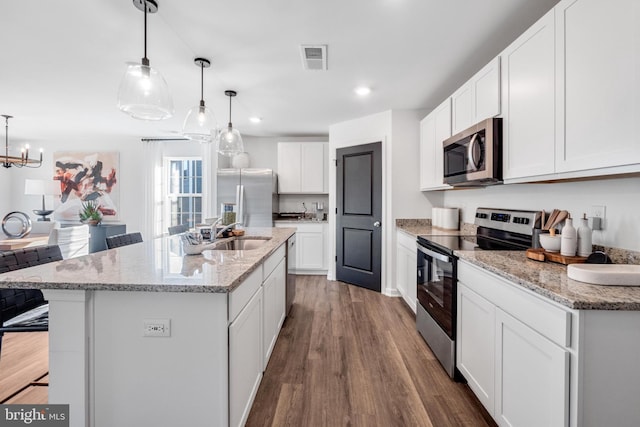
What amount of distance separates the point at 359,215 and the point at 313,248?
112 centimetres

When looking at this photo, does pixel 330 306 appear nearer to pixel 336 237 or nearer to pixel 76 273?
pixel 336 237

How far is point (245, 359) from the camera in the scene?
5.09 feet

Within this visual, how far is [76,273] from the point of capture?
1431mm

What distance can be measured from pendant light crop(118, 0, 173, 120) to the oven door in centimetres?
205

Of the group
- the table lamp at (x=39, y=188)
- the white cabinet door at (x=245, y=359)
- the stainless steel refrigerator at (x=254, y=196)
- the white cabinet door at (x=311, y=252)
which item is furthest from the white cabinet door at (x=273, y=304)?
the table lamp at (x=39, y=188)

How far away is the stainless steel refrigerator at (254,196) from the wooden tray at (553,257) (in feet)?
12.7

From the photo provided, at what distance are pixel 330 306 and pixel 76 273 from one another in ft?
8.34

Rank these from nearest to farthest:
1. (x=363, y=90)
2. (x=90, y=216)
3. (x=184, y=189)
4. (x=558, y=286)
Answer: (x=558, y=286) < (x=363, y=90) < (x=90, y=216) < (x=184, y=189)

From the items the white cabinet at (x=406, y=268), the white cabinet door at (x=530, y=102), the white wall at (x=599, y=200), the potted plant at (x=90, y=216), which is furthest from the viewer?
the potted plant at (x=90, y=216)

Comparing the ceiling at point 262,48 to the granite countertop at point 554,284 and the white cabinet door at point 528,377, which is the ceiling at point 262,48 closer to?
the granite countertop at point 554,284

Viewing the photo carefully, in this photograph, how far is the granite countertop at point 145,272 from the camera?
126 centimetres

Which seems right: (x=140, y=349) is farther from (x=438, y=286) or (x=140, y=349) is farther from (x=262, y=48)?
(x=262, y=48)

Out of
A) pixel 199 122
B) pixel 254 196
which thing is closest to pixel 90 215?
pixel 254 196
